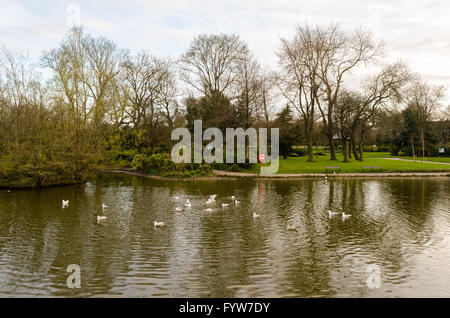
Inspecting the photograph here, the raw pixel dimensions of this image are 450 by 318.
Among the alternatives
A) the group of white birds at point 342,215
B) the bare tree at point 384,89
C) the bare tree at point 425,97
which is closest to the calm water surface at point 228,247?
the group of white birds at point 342,215

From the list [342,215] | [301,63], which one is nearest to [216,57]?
[301,63]

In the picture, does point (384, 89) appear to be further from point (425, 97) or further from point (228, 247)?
point (228, 247)

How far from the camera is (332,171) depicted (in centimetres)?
3045

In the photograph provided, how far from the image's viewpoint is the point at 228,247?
1020 centimetres

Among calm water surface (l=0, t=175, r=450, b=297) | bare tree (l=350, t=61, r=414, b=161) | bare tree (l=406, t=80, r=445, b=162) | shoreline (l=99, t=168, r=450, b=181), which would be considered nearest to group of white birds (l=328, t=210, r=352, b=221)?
calm water surface (l=0, t=175, r=450, b=297)

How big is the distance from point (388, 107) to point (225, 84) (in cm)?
1964

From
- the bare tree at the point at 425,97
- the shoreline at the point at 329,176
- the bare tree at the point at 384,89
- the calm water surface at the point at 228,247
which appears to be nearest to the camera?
the calm water surface at the point at 228,247

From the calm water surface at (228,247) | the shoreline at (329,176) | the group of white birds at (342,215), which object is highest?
the shoreline at (329,176)

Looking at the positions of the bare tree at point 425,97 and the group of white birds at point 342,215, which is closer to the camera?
the group of white birds at point 342,215

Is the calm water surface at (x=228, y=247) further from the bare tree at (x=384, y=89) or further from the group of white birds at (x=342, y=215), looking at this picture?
the bare tree at (x=384, y=89)

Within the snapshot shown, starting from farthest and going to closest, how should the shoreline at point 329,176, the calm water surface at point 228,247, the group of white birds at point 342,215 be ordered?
the shoreline at point 329,176, the group of white birds at point 342,215, the calm water surface at point 228,247

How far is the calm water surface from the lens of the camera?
7.42 meters

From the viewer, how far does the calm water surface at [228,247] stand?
742 centimetres

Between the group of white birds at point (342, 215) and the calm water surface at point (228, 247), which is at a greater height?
the group of white birds at point (342, 215)
